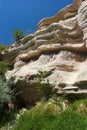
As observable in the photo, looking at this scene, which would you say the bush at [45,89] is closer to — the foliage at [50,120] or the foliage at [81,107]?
the foliage at [50,120]

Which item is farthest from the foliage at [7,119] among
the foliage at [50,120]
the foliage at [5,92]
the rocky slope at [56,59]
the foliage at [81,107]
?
the foliage at [81,107]

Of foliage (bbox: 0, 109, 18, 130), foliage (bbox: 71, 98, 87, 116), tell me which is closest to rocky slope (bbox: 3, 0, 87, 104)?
foliage (bbox: 0, 109, 18, 130)

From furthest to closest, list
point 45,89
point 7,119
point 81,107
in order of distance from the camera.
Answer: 1. point 7,119
2. point 45,89
3. point 81,107

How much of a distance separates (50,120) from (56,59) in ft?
30.0

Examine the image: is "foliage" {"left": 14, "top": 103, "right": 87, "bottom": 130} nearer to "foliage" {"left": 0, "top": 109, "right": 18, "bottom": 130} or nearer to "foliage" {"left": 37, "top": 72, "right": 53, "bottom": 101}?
"foliage" {"left": 0, "top": 109, "right": 18, "bottom": 130}

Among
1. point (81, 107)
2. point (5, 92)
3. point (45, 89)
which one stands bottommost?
point (81, 107)

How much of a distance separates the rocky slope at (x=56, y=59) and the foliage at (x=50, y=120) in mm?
3621

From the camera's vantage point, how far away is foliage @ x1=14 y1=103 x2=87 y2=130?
47.9 feet

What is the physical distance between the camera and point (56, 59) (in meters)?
24.5

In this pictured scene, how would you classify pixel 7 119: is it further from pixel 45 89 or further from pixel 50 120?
pixel 50 120

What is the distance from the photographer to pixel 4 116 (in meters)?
22.5

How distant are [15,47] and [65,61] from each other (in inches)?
348

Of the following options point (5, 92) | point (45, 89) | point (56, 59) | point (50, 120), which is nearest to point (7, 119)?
point (5, 92)

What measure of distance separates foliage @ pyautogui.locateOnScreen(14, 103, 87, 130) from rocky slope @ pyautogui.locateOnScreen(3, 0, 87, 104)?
11.9ft
